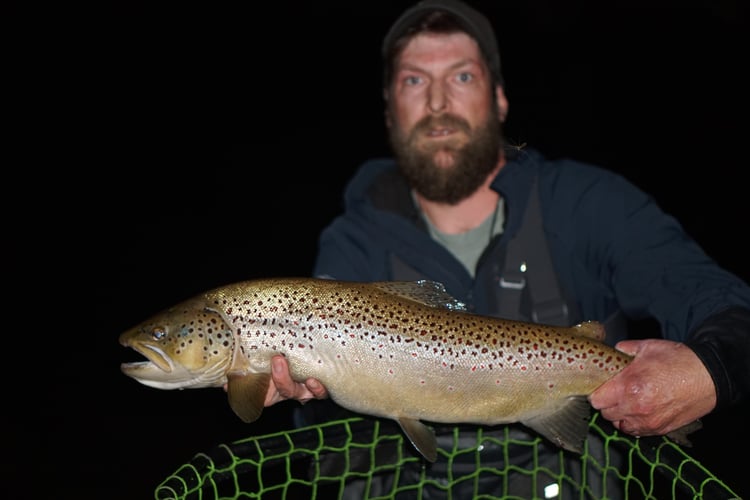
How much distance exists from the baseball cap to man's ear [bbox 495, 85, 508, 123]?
0.09 m

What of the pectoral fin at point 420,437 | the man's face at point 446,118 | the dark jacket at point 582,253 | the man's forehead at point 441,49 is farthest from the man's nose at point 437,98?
the pectoral fin at point 420,437

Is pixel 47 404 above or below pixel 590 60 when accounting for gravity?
below

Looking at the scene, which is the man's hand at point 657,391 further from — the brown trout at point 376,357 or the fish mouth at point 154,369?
the fish mouth at point 154,369

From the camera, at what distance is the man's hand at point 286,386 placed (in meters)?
2.35

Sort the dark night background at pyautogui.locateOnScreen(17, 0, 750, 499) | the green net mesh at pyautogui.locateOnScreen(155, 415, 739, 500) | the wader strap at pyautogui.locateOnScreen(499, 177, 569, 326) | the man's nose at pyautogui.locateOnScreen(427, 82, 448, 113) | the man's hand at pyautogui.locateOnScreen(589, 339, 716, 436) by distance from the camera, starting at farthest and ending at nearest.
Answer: the dark night background at pyautogui.locateOnScreen(17, 0, 750, 499) < the man's nose at pyautogui.locateOnScreen(427, 82, 448, 113) < the wader strap at pyautogui.locateOnScreen(499, 177, 569, 326) < the green net mesh at pyautogui.locateOnScreen(155, 415, 739, 500) < the man's hand at pyautogui.locateOnScreen(589, 339, 716, 436)

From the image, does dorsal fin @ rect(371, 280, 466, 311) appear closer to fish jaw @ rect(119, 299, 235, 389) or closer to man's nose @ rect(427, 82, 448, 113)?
fish jaw @ rect(119, 299, 235, 389)

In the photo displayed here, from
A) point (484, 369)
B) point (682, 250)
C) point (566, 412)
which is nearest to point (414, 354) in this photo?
point (484, 369)

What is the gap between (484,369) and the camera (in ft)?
7.77

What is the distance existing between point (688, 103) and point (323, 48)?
941 inches

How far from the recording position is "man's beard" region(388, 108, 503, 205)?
142 inches

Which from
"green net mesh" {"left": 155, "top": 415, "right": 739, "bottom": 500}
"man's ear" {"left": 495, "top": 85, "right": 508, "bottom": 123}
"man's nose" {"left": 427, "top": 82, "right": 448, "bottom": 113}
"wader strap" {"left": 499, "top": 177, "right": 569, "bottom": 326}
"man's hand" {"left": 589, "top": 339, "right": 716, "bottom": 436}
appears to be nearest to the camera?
"man's hand" {"left": 589, "top": 339, "right": 716, "bottom": 436}

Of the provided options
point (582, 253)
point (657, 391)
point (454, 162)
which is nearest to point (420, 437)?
point (657, 391)

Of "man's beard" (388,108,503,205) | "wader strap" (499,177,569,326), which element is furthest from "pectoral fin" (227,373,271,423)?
"man's beard" (388,108,503,205)

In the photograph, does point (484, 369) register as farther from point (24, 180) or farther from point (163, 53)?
point (163, 53)
